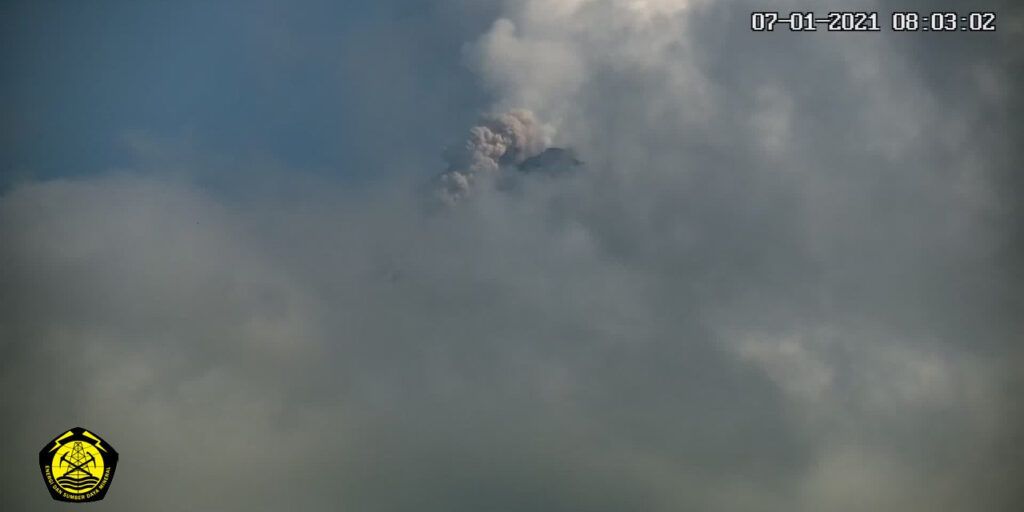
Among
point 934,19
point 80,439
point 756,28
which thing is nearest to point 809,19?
point 756,28

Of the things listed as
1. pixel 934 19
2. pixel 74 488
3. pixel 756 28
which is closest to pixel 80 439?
pixel 74 488

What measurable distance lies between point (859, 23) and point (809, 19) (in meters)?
1.79

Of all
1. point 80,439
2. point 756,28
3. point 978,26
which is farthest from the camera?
point 756,28

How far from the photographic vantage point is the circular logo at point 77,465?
2389 centimetres

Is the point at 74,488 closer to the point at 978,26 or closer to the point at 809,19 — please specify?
the point at 809,19

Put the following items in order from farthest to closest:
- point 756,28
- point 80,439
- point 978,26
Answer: point 756,28 < point 978,26 < point 80,439

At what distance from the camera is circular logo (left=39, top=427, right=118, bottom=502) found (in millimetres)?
23891

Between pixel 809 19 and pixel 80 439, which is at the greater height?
pixel 809 19

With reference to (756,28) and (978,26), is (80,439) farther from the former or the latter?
(978,26)

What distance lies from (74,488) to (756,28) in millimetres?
25209

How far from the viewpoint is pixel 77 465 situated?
24219 mm

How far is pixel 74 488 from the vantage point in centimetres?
2450

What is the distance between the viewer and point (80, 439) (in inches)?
953

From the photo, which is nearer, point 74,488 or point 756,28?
point 74,488
